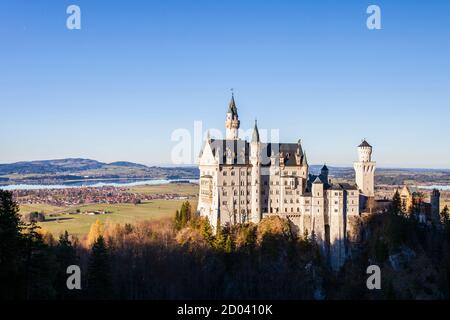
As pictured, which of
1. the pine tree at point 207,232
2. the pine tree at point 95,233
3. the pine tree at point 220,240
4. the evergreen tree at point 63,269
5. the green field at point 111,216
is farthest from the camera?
the green field at point 111,216

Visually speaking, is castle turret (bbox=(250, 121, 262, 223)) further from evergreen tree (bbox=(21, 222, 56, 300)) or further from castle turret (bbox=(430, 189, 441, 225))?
evergreen tree (bbox=(21, 222, 56, 300))

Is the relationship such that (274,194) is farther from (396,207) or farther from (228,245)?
(396,207)

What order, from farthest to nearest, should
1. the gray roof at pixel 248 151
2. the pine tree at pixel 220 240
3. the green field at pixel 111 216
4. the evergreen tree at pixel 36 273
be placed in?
the green field at pixel 111 216
the gray roof at pixel 248 151
the pine tree at pixel 220 240
the evergreen tree at pixel 36 273

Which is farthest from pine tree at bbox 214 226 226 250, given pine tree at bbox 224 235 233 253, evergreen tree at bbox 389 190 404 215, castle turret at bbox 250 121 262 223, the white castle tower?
evergreen tree at bbox 389 190 404 215

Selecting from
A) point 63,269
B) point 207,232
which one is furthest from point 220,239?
point 63,269

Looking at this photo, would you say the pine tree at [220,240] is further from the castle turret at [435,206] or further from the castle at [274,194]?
the castle turret at [435,206]

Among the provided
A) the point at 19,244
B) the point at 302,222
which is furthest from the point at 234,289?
the point at 19,244

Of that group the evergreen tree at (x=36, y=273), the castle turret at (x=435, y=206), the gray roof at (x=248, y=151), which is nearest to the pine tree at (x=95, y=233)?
the gray roof at (x=248, y=151)

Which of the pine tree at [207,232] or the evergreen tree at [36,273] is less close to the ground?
the evergreen tree at [36,273]
